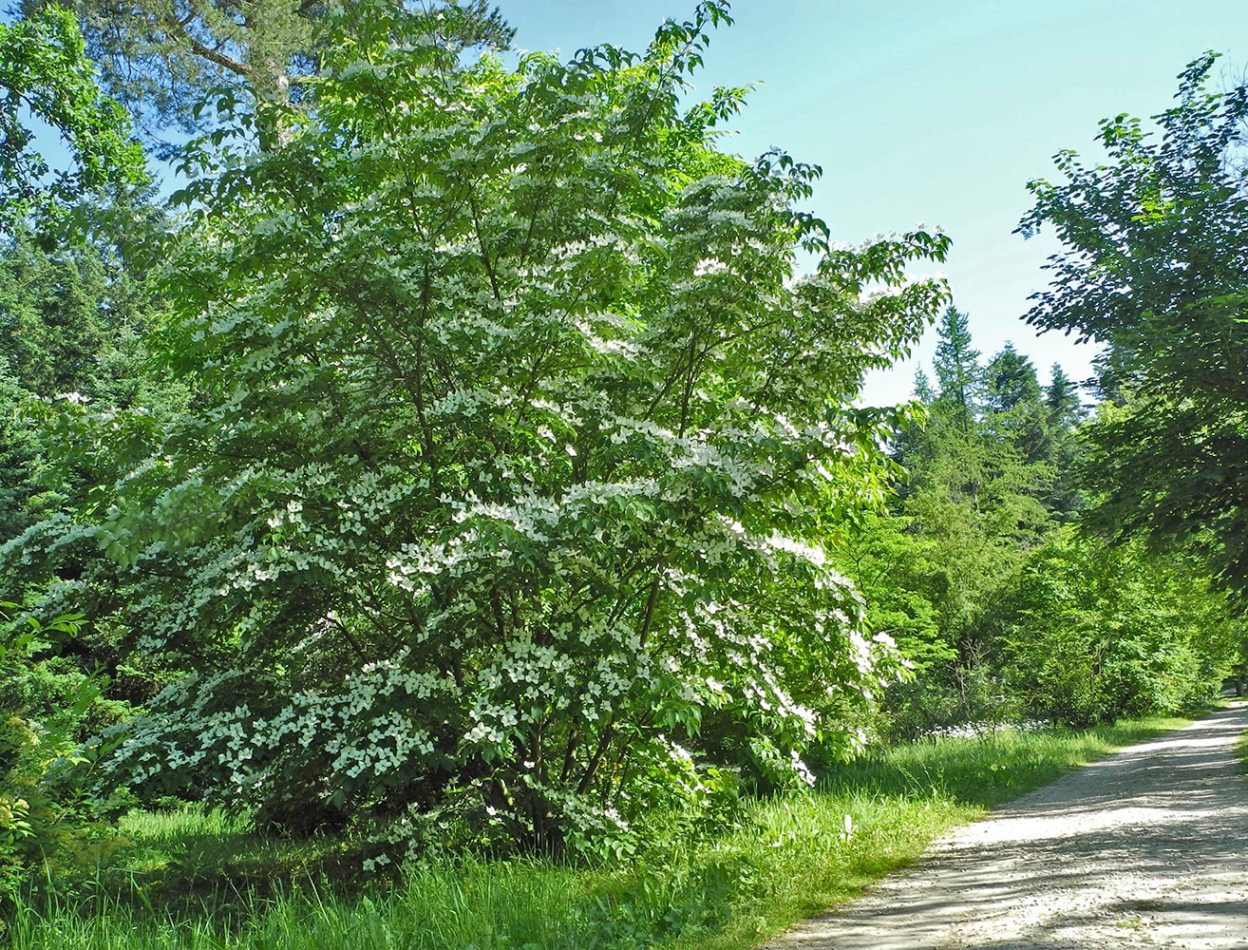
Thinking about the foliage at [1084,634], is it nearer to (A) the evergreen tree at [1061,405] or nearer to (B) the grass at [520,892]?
(B) the grass at [520,892]

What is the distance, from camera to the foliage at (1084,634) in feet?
69.2

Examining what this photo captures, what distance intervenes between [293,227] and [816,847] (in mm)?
5583

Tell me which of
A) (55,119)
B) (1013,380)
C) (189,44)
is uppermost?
(1013,380)

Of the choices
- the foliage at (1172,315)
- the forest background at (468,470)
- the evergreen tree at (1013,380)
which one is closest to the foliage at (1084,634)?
the foliage at (1172,315)

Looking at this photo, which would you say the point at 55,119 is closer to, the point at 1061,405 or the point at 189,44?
the point at 189,44

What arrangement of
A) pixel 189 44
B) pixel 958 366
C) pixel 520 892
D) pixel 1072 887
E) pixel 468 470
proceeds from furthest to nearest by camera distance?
1. pixel 958 366
2. pixel 189 44
3. pixel 468 470
4. pixel 1072 887
5. pixel 520 892

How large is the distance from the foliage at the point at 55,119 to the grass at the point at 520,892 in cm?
919

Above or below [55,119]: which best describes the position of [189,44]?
above

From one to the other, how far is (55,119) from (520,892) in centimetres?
1271

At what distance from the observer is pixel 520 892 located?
471 cm

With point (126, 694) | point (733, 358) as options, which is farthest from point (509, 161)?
point (126, 694)

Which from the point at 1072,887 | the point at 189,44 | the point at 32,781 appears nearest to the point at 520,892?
the point at 32,781

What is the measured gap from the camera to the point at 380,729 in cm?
537

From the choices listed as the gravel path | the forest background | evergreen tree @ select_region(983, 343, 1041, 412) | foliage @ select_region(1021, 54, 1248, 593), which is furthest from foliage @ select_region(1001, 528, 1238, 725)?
evergreen tree @ select_region(983, 343, 1041, 412)
